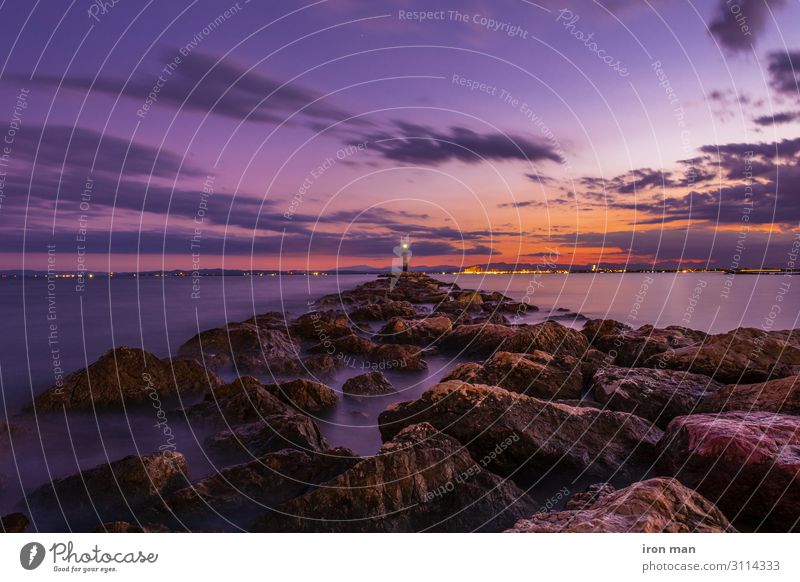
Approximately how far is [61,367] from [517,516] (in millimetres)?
16396

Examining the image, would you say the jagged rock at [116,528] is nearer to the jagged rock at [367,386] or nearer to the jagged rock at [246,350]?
the jagged rock at [367,386]

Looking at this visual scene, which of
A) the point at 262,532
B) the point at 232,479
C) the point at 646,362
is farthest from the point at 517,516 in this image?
the point at 646,362

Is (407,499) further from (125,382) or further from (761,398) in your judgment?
(125,382)

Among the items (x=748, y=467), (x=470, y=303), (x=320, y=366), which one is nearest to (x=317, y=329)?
(x=320, y=366)

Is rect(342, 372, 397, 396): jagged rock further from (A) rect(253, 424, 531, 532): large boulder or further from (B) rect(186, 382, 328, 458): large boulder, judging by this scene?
(A) rect(253, 424, 531, 532): large boulder

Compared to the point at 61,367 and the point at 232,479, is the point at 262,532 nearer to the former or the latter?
the point at 232,479

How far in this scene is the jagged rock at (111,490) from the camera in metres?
6.00

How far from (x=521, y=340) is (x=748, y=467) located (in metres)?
8.58

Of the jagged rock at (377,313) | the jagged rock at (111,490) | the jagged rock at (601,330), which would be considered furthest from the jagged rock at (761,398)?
the jagged rock at (377,313)

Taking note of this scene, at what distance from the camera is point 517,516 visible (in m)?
5.73

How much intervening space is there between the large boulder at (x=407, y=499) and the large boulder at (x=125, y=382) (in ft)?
20.8

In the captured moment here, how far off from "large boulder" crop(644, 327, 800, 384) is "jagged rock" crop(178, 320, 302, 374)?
32.7 ft
